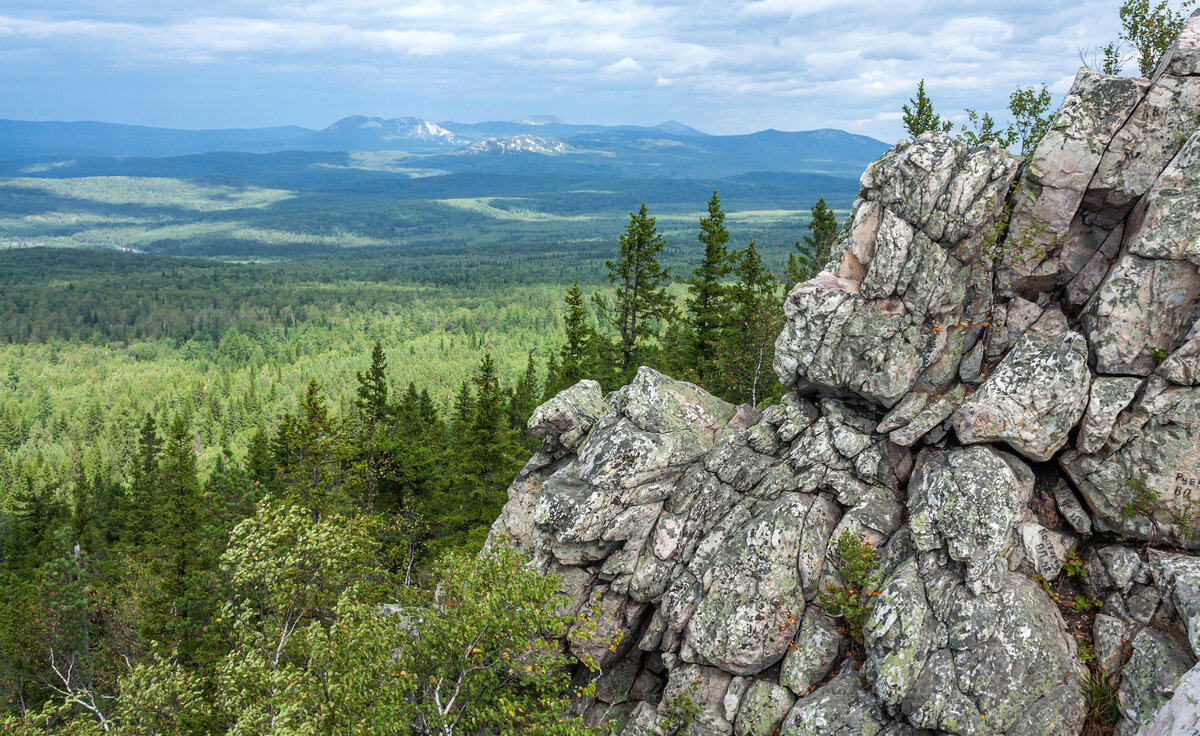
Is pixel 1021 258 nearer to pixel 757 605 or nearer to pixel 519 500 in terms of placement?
pixel 757 605

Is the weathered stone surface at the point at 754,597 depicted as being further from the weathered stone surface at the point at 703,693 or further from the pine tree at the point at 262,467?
the pine tree at the point at 262,467

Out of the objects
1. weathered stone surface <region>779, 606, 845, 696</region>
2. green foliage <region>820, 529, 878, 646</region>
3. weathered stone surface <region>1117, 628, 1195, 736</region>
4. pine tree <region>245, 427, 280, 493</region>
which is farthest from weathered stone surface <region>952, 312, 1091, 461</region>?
pine tree <region>245, 427, 280, 493</region>

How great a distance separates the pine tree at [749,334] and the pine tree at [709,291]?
1.31m

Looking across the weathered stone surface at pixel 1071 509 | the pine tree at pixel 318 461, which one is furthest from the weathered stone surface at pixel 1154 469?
the pine tree at pixel 318 461

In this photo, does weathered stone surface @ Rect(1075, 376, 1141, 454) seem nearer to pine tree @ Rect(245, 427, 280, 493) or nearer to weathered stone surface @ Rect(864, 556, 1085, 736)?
weathered stone surface @ Rect(864, 556, 1085, 736)

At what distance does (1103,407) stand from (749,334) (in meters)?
27.3

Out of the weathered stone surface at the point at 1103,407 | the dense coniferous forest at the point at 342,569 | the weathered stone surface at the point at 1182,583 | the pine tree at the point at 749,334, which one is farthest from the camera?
the pine tree at the point at 749,334

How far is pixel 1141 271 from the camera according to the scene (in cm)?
1766

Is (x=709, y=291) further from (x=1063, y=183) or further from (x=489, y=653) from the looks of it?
(x=489, y=653)

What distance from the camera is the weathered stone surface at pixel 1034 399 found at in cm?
1789

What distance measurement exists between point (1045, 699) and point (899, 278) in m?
11.2

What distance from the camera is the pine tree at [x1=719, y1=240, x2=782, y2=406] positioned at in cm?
4319

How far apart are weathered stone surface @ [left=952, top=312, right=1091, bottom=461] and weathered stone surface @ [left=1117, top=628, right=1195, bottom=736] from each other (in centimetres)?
470

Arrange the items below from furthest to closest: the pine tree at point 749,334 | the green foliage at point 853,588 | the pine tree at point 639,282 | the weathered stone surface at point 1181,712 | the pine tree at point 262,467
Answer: the pine tree at point 262,467
the pine tree at point 639,282
the pine tree at point 749,334
the green foliage at point 853,588
the weathered stone surface at point 1181,712
